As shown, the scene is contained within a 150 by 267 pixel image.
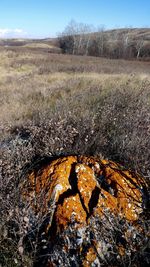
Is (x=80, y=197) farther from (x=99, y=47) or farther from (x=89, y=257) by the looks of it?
(x=99, y=47)

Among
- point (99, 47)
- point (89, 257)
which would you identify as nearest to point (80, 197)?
point (89, 257)

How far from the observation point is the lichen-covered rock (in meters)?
3.11

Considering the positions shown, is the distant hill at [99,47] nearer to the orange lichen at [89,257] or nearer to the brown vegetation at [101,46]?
the brown vegetation at [101,46]

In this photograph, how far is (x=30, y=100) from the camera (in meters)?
11.1

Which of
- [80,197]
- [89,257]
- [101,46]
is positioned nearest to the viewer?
[89,257]

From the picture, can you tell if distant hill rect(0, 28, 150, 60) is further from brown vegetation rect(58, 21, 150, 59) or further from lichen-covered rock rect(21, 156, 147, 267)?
lichen-covered rock rect(21, 156, 147, 267)

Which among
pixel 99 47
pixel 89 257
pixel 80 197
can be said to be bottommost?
pixel 99 47

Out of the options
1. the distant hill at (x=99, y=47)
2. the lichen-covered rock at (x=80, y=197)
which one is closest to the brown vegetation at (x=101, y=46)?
the distant hill at (x=99, y=47)

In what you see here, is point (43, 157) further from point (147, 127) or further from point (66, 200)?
point (147, 127)

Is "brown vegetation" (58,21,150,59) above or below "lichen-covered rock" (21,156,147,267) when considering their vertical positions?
below

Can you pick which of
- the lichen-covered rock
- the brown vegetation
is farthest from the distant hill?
the lichen-covered rock

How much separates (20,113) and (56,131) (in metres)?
4.71

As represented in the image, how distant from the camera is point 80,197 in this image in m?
3.41

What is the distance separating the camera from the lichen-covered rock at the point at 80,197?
3.11m
